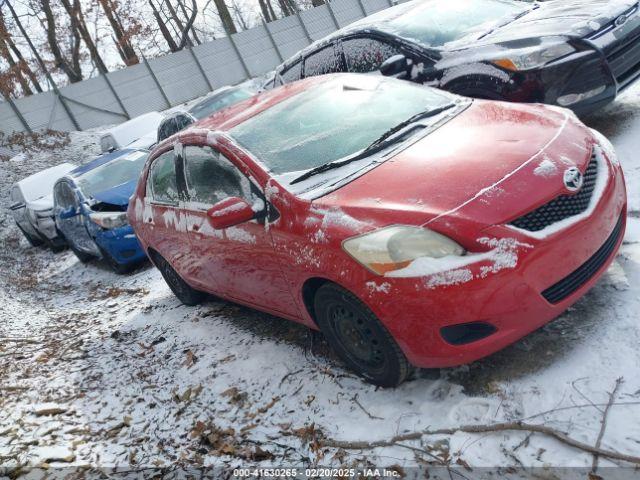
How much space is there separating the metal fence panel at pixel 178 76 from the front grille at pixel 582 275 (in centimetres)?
2236

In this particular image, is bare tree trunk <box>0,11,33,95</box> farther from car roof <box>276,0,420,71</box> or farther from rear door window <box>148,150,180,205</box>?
rear door window <box>148,150,180,205</box>

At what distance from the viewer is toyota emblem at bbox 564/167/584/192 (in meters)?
2.53

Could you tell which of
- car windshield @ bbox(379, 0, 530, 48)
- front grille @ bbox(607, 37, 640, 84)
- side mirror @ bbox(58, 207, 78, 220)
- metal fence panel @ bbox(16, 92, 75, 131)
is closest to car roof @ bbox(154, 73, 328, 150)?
car windshield @ bbox(379, 0, 530, 48)

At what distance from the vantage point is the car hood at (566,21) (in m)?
4.67

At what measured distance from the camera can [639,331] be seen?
2.62 meters

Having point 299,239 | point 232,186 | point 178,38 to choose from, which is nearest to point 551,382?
point 299,239

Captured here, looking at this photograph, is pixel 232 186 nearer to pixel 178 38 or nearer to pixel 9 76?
pixel 9 76

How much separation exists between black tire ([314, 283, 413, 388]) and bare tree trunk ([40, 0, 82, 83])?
90.5 ft

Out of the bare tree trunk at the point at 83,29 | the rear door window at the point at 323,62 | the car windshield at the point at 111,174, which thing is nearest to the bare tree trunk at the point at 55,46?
the bare tree trunk at the point at 83,29

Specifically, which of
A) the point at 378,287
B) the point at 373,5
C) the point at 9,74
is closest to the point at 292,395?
the point at 378,287

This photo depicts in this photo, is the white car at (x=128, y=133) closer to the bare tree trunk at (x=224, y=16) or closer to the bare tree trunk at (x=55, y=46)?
the bare tree trunk at (x=224, y=16)

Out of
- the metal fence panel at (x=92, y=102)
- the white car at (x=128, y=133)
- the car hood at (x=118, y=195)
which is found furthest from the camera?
the metal fence panel at (x=92, y=102)

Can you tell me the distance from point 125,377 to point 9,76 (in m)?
24.0

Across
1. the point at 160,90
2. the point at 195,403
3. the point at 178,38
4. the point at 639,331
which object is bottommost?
the point at 639,331
